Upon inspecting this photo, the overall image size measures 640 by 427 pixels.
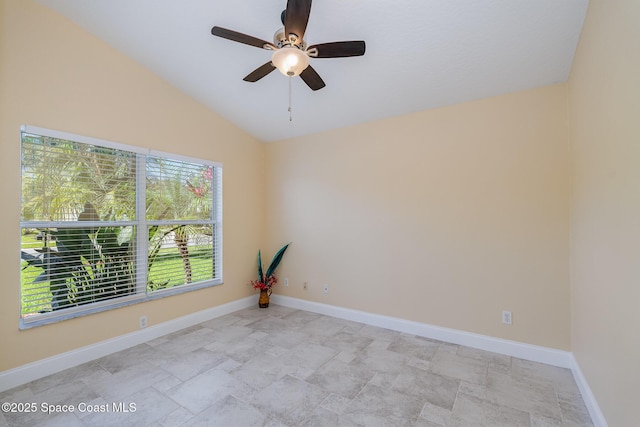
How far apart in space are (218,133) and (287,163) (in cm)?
107

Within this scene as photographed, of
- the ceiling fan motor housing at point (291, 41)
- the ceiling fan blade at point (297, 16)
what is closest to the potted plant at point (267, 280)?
the ceiling fan motor housing at point (291, 41)

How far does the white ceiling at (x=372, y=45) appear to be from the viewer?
2057 millimetres

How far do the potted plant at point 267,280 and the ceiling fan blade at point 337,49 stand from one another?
2892mm

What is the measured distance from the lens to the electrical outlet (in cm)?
273

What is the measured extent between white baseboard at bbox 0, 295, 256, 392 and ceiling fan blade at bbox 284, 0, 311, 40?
126 inches

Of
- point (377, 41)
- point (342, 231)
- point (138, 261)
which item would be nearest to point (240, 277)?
point (138, 261)

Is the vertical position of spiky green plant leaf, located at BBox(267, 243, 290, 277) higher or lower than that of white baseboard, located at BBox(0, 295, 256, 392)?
higher

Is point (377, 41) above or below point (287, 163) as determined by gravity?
above

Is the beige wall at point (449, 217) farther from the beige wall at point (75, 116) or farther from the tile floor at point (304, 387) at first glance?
the beige wall at point (75, 116)

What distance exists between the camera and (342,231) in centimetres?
380

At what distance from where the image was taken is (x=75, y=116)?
2.59 metres

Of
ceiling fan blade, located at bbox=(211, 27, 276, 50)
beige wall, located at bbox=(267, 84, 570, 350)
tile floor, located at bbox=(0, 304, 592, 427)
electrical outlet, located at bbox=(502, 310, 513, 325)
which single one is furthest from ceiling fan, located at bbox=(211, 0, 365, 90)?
electrical outlet, located at bbox=(502, 310, 513, 325)

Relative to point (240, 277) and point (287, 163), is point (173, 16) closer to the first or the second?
point (287, 163)

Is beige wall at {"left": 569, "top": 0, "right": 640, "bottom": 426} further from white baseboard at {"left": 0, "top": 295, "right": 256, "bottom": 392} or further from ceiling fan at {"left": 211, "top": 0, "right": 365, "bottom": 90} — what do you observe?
white baseboard at {"left": 0, "top": 295, "right": 256, "bottom": 392}
